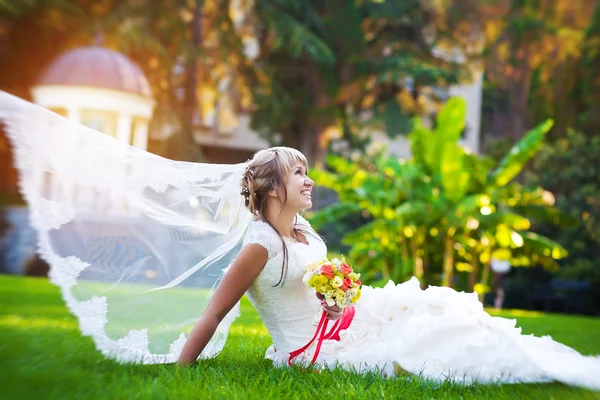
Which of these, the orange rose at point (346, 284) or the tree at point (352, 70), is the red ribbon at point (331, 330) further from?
the tree at point (352, 70)

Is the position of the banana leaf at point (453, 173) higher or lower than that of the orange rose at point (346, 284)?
higher

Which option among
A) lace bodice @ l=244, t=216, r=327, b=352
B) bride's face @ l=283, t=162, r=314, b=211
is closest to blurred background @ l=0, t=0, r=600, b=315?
lace bodice @ l=244, t=216, r=327, b=352

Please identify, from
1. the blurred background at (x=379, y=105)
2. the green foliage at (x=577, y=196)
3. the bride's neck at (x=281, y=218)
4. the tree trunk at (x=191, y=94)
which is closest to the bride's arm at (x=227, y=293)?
the bride's neck at (x=281, y=218)

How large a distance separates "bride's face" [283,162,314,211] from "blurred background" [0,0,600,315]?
317 inches

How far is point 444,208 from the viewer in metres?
12.0

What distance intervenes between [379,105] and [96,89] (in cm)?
950

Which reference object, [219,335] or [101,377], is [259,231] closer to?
[219,335]

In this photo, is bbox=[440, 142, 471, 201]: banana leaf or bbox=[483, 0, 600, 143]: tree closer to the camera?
bbox=[440, 142, 471, 201]: banana leaf

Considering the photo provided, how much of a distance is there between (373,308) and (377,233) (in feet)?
29.6

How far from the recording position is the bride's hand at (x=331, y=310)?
3.74 metres

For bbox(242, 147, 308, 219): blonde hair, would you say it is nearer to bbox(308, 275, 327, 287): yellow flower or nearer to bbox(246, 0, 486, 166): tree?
bbox(308, 275, 327, 287): yellow flower

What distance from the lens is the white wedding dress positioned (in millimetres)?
3664

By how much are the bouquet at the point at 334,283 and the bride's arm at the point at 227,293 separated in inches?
12.4

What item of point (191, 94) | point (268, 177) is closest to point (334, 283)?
point (268, 177)
